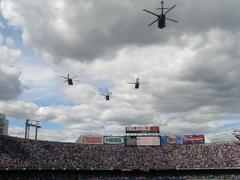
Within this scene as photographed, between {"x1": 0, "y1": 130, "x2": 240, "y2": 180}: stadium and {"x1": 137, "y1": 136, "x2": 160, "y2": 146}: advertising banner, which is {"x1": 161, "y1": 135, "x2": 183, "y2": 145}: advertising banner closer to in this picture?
{"x1": 0, "y1": 130, "x2": 240, "y2": 180}: stadium

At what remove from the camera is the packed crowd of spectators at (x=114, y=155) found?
292 feet

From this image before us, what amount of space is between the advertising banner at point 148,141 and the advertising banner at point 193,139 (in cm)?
906

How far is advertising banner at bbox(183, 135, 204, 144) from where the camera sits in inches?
4314

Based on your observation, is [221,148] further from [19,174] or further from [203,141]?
[19,174]

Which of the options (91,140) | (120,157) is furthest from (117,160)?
(91,140)

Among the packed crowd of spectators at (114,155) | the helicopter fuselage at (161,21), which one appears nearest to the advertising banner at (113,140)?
the packed crowd of spectators at (114,155)

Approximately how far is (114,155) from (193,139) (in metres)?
26.3

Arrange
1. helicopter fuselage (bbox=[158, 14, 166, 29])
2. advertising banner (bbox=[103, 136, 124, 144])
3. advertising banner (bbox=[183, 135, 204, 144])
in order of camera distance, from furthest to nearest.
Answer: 1. advertising banner (bbox=[183, 135, 204, 144])
2. advertising banner (bbox=[103, 136, 124, 144])
3. helicopter fuselage (bbox=[158, 14, 166, 29])

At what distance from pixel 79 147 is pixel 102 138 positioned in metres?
8.84

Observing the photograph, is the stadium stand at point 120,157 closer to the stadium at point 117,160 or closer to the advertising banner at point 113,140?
the stadium at point 117,160

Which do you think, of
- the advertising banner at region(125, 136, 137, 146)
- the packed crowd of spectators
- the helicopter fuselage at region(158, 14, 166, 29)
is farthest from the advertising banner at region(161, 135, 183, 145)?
the helicopter fuselage at region(158, 14, 166, 29)

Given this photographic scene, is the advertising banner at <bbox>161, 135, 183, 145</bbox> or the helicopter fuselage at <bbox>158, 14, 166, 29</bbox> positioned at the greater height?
the helicopter fuselage at <bbox>158, 14, 166, 29</bbox>

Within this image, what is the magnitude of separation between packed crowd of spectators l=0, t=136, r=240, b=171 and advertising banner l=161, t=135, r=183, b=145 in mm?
1613

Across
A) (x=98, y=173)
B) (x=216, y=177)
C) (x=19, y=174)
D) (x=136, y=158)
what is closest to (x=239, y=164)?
(x=216, y=177)
